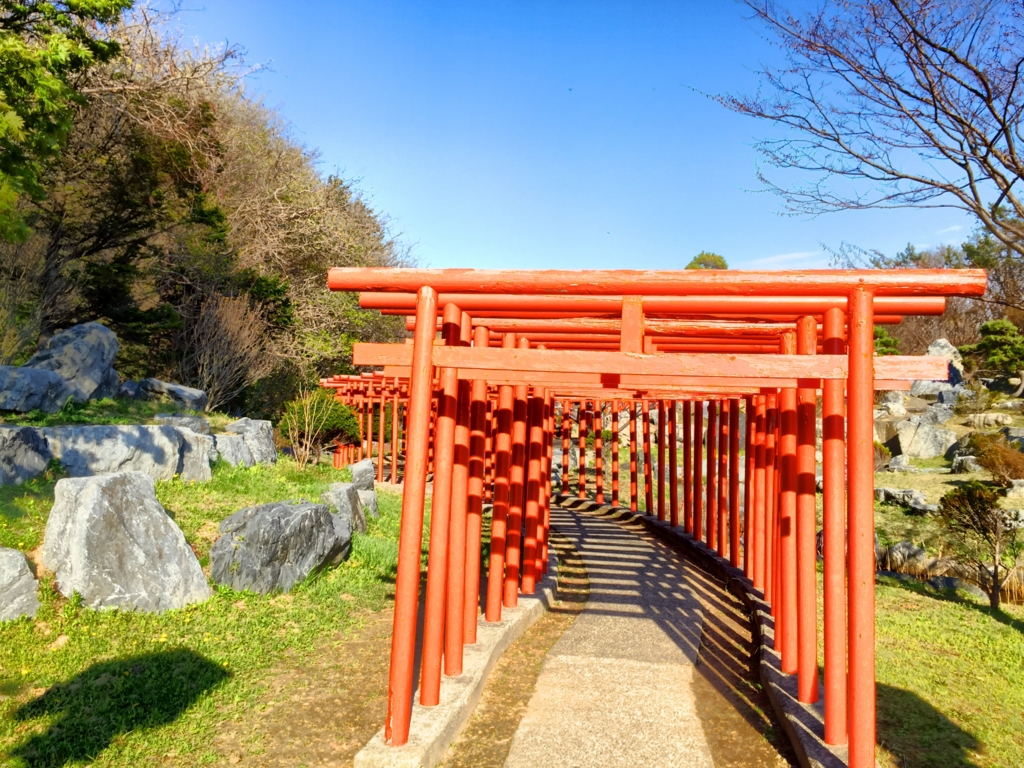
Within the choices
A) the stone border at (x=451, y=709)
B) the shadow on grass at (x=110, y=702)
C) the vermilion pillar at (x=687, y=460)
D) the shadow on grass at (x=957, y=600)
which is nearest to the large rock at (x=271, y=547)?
the shadow on grass at (x=110, y=702)

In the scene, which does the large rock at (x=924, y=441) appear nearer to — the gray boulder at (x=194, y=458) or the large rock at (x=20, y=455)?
the gray boulder at (x=194, y=458)

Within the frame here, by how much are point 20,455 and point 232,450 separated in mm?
3607

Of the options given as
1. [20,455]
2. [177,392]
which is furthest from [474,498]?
[177,392]

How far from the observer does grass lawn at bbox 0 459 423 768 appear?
162 inches

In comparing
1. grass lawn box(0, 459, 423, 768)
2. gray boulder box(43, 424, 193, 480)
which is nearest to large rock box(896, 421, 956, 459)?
grass lawn box(0, 459, 423, 768)

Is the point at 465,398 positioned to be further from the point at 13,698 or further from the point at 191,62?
the point at 191,62

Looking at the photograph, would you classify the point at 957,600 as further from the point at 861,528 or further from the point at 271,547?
the point at 271,547

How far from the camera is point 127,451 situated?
331 inches

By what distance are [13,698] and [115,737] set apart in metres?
0.82

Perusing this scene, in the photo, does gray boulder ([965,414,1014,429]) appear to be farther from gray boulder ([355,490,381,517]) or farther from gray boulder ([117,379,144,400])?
gray boulder ([117,379,144,400])

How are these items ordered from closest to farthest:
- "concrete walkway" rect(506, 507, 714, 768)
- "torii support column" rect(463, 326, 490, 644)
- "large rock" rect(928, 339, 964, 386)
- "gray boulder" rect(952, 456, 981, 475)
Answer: "concrete walkway" rect(506, 507, 714, 768) < "torii support column" rect(463, 326, 490, 644) < "gray boulder" rect(952, 456, 981, 475) < "large rock" rect(928, 339, 964, 386)

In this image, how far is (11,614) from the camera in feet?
17.4

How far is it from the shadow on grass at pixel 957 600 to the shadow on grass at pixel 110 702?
765cm

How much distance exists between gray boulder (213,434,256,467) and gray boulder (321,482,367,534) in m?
1.91
